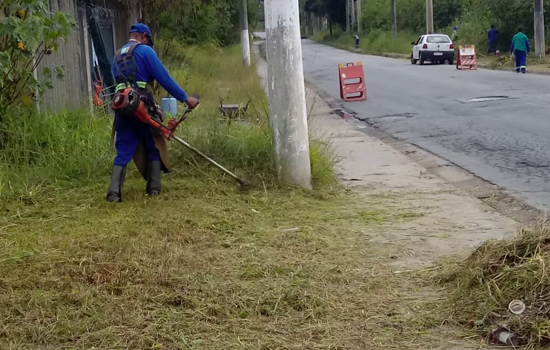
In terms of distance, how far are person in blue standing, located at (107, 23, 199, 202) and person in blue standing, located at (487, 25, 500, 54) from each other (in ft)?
103

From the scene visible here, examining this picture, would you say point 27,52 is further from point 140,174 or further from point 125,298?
point 125,298

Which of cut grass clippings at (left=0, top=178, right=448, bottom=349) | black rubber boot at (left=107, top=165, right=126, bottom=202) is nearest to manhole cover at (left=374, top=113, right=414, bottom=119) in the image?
cut grass clippings at (left=0, top=178, right=448, bottom=349)

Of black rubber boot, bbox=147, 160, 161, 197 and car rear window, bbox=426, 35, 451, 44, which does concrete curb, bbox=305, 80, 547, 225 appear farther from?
car rear window, bbox=426, 35, 451, 44

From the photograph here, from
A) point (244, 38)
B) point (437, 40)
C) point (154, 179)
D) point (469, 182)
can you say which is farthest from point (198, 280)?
point (437, 40)

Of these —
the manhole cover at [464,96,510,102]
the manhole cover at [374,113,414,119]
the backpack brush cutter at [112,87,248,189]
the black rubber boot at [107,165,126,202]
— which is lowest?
the manhole cover at [374,113,414,119]

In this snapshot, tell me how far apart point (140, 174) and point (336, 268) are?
335 centimetres

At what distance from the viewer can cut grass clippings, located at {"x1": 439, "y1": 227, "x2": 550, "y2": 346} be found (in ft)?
12.8

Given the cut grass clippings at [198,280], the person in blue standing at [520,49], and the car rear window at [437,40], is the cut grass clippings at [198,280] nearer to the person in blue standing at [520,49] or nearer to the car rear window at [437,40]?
the person in blue standing at [520,49]

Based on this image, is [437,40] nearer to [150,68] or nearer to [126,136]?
[150,68]

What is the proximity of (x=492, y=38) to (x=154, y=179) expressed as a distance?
1253 inches

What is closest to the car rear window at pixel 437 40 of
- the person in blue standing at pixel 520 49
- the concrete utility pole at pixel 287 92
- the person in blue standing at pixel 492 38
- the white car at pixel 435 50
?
the white car at pixel 435 50

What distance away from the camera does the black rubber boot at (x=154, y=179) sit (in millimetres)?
7000

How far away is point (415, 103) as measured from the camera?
1725cm

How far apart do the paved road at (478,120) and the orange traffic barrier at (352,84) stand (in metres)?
0.46
